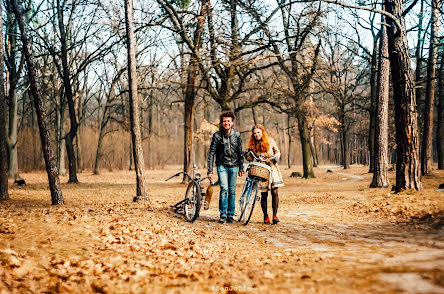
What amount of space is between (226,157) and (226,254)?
308cm

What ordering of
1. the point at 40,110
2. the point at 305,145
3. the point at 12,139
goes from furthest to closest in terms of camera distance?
1. the point at 305,145
2. the point at 12,139
3. the point at 40,110

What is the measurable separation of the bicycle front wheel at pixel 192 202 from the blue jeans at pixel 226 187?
0.54 meters

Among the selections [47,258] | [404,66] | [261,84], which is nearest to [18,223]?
[47,258]

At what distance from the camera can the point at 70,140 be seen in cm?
2011

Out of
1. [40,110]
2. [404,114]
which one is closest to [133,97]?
[40,110]

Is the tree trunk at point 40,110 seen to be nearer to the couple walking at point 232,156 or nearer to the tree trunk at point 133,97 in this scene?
the tree trunk at point 133,97

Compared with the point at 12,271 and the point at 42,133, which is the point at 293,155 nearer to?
the point at 42,133

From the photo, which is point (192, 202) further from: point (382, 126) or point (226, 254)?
point (382, 126)

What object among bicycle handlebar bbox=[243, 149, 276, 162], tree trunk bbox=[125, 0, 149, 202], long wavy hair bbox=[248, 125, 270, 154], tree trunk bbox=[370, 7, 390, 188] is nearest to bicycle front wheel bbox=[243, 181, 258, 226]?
bicycle handlebar bbox=[243, 149, 276, 162]

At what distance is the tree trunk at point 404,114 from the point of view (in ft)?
30.1

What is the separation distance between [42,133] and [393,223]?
9.53m

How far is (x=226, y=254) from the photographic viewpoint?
4953mm

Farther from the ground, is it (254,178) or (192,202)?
(254,178)

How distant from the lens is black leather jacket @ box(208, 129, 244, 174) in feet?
25.4
